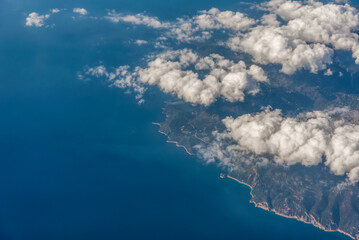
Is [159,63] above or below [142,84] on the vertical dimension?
above

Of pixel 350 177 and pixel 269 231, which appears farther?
pixel 350 177

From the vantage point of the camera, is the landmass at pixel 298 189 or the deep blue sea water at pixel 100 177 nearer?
the deep blue sea water at pixel 100 177

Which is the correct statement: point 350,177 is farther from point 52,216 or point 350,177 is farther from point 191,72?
point 52,216

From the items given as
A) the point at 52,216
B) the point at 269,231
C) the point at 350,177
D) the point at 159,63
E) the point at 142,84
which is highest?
the point at 159,63

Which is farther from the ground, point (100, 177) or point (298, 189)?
point (100, 177)

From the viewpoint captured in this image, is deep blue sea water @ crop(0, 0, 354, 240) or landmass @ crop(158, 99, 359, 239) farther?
landmass @ crop(158, 99, 359, 239)

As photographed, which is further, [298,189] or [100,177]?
[298,189]

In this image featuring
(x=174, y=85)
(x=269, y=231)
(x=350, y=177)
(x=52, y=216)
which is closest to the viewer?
(x=52, y=216)

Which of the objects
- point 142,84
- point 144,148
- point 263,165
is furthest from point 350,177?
point 142,84
